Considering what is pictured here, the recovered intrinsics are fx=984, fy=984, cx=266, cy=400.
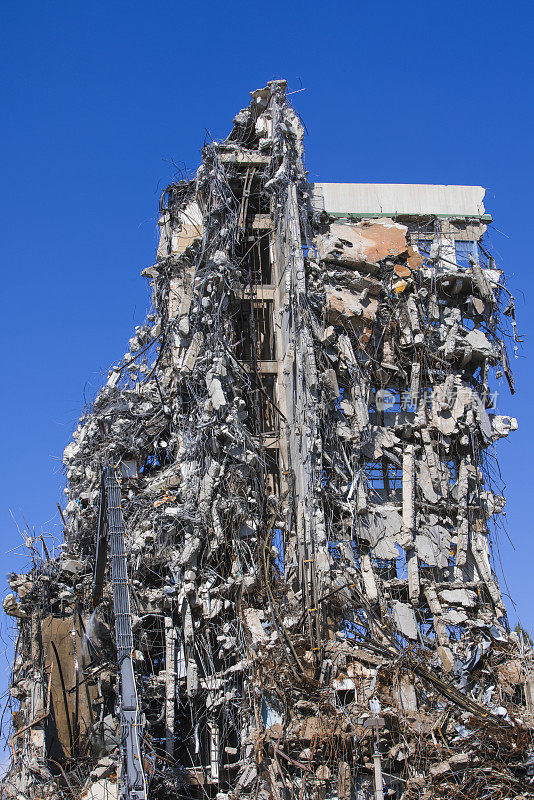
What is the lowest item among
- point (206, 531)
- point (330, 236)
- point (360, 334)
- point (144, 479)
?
point (206, 531)

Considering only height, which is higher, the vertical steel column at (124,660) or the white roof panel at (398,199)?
the white roof panel at (398,199)

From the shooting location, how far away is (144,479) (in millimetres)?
16266

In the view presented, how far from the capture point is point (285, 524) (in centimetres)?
1596

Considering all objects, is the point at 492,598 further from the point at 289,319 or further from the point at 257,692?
the point at 289,319

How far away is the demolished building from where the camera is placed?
43.0 ft

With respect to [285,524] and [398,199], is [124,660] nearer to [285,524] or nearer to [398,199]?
[285,524]

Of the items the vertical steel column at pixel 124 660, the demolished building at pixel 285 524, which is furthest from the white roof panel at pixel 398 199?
the vertical steel column at pixel 124 660

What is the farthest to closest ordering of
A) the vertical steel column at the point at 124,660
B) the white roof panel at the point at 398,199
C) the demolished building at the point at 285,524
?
the white roof panel at the point at 398,199
the demolished building at the point at 285,524
the vertical steel column at the point at 124,660

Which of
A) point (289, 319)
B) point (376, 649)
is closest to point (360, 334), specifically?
point (289, 319)

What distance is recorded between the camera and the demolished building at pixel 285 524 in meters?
13.1

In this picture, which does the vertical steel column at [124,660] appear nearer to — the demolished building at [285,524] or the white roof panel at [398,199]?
the demolished building at [285,524]

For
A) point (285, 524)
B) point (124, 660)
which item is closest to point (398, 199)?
point (285, 524)

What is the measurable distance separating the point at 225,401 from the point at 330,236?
13.0 ft

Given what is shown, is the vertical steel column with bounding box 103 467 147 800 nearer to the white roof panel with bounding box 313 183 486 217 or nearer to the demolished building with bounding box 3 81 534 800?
the demolished building with bounding box 3 81 534 800
